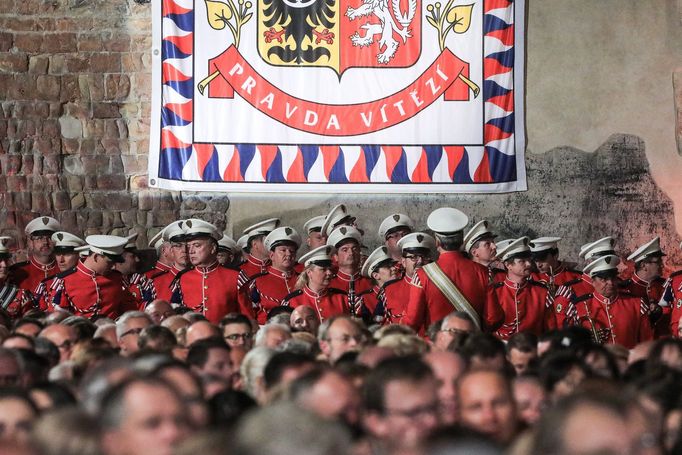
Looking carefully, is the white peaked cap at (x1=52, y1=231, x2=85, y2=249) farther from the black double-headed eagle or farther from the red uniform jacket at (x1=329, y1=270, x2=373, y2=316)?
the black double-headed eagle

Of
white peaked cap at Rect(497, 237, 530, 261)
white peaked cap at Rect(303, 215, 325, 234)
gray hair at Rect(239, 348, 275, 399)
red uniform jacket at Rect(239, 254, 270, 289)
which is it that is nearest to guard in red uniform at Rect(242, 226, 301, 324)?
red uniform jacket at Rect(239, 254, 270, 289)

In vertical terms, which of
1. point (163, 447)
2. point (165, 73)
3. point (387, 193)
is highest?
point (165, 73)

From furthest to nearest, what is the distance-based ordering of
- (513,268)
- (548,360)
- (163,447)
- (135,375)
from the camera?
(513,268) < (548,360) < (135,375) < (163,447)

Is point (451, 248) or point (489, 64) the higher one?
point (489, 64)

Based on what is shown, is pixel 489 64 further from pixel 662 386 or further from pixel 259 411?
pixel 259 411

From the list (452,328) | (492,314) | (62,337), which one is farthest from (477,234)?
(62,337)

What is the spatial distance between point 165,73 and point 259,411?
28.6 feet

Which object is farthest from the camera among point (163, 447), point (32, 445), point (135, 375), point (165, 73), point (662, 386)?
point (165, 73)

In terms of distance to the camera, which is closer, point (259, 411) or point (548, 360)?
point (259, 411)

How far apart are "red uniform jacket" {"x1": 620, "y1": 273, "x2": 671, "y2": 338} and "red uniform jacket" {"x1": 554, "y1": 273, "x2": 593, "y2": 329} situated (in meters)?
0.33

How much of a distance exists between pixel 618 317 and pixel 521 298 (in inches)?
32.2

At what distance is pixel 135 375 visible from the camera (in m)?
4.59

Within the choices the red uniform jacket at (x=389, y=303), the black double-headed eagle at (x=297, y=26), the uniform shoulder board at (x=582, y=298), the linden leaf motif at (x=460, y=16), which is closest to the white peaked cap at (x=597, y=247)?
the uniform shoulder board at (x=582, y=298)

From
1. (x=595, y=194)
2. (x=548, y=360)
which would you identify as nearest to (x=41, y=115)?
(x=595, y=194)
